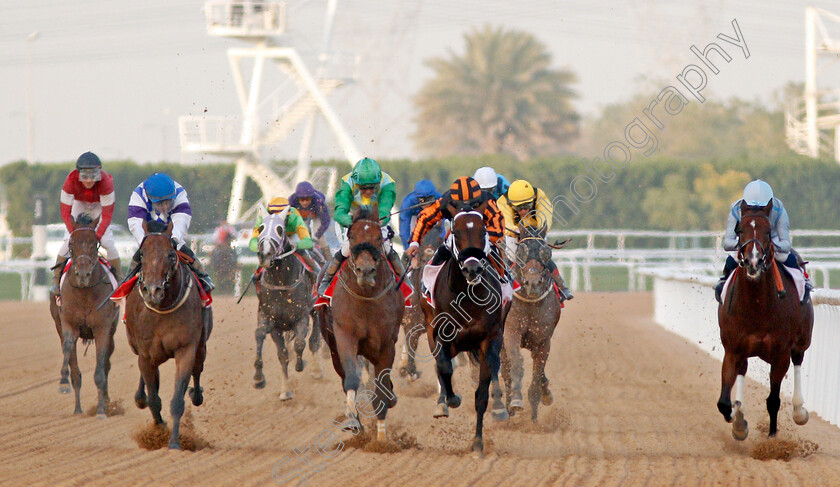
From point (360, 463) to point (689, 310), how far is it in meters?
10.1

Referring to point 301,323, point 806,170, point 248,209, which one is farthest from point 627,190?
point 301,323

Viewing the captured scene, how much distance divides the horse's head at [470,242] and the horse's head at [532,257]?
1249mm

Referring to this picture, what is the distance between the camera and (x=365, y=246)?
24.2 ft

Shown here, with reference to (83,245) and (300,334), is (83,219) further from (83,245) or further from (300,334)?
(300,334)

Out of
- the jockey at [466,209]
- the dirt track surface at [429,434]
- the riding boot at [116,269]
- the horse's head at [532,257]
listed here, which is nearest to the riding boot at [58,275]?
the riding boot at [116,269]

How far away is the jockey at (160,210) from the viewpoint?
7969 mm

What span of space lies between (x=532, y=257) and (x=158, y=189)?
3.04 metres

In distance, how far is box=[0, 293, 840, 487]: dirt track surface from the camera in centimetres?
666

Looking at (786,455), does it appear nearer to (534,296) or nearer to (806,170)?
(534,296)

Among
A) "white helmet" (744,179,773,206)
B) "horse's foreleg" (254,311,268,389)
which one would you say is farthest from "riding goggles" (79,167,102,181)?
"white helmet" (744,179,773,206)

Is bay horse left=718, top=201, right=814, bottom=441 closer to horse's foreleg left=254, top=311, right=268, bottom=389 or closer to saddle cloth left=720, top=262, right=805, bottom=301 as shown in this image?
saddle cloth left=720, top=262, right=805, bottom=301

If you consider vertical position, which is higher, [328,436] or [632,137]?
[632,137]

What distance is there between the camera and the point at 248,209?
115ft

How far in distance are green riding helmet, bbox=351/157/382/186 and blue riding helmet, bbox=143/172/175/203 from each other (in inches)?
55.6
